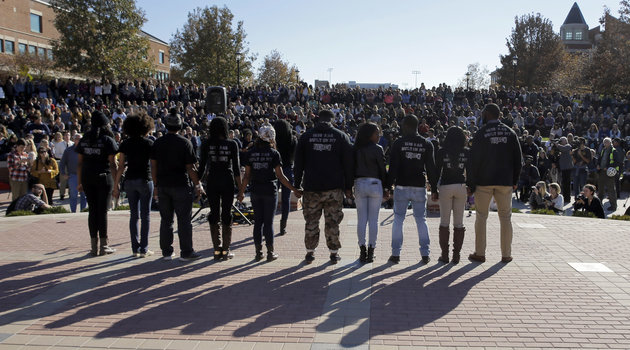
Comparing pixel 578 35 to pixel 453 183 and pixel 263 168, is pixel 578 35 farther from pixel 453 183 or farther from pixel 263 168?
pixel 263 168

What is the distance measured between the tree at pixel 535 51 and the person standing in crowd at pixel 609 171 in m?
41.5

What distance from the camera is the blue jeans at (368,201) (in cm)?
654

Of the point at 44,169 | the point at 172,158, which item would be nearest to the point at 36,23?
the point at 44,169

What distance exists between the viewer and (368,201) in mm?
6617

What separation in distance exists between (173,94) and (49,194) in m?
16.3

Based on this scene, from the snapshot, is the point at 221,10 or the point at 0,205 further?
the point at 221,10

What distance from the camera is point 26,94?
2619cm

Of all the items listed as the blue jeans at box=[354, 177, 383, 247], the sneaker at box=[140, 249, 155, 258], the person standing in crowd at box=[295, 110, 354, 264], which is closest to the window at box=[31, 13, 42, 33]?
the sneaker at box=[140, 249, 155, 258]

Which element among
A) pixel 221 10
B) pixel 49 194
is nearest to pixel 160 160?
pixel 49 194

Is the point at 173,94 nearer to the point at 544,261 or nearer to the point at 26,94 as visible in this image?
the point at 26,94

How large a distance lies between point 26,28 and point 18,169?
144ft

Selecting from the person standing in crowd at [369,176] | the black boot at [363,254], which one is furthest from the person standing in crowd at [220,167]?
the black boot at [363,254]

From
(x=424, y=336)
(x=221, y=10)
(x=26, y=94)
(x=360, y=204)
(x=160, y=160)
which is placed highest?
(x=221, y=10)

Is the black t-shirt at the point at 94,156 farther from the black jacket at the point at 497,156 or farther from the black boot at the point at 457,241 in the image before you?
the black jacket at the point at 497,156
